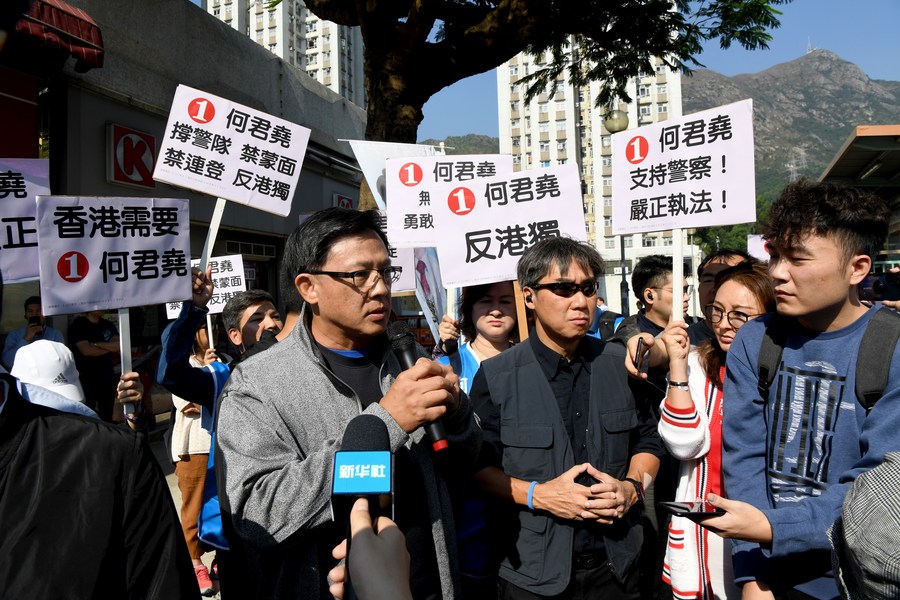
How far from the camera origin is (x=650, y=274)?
14.8ft

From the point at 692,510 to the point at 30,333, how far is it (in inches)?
279

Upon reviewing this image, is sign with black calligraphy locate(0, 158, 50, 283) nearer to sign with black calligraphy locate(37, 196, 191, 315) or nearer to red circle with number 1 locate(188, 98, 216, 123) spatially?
sign with black calligraphy locate(37, 196, 191, 315)

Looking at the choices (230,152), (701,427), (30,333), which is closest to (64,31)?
(30,333)

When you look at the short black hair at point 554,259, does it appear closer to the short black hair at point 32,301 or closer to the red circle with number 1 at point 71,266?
the red circle with number 1 at point 71,266

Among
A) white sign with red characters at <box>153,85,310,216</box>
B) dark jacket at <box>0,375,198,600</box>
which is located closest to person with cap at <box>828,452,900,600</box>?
dark jacket at <box>0,375,198,600</box>

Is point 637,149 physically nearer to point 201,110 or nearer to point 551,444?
point 551,444

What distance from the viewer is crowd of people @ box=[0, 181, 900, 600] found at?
1.39 m

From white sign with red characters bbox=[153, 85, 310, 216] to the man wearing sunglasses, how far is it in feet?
7.93

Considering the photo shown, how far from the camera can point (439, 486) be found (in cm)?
190

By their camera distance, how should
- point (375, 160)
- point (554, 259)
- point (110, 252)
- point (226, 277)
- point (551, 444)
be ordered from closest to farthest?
point (551, 444) < point (554, 259) < point (110, 252) < point (375, 160) < point (226, 277)

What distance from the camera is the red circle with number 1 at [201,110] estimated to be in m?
4.39

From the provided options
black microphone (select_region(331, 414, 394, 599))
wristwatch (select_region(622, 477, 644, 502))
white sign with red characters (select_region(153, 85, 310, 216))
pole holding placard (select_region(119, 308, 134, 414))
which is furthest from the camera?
white sign with red characters (select_region(153, 85, 310, 216))

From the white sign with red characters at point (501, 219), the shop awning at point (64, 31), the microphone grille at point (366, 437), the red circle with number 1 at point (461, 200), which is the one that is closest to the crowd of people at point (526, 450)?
the microphone grille at point (366, 437)

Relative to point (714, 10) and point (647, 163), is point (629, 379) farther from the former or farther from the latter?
point (714, 10)
